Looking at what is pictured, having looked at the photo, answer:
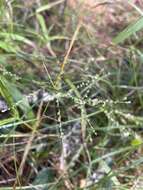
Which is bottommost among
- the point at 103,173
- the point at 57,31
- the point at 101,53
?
the point at 103,173

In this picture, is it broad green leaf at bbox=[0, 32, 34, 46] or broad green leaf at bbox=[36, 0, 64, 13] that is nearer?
broad green leaf at bbox=[0, 32, 34, 46]

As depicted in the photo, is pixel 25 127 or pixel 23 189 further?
pixel 25 127

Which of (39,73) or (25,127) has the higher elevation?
(39,73)

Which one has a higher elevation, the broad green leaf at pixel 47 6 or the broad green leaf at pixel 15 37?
the broad green leaf at pixel 47 6

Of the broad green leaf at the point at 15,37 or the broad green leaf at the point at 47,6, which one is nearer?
the broad green leaf at the point at 15,37

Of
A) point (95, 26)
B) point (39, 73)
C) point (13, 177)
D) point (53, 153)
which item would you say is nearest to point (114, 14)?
point (95, 26)

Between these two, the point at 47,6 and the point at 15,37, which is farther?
the point at 47,6

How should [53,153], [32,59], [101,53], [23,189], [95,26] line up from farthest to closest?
1. [95,26]
2. [101,53]
3. [32,59]
4. [53,153]
5. [23,189]

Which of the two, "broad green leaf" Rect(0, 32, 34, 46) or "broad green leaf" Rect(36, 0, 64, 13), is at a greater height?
"broad green leaf" Rect(36, 0, 64, 13)

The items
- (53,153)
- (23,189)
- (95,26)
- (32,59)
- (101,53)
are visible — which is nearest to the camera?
(23,189)

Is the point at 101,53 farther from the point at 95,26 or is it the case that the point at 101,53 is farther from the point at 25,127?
the point at 25,127
